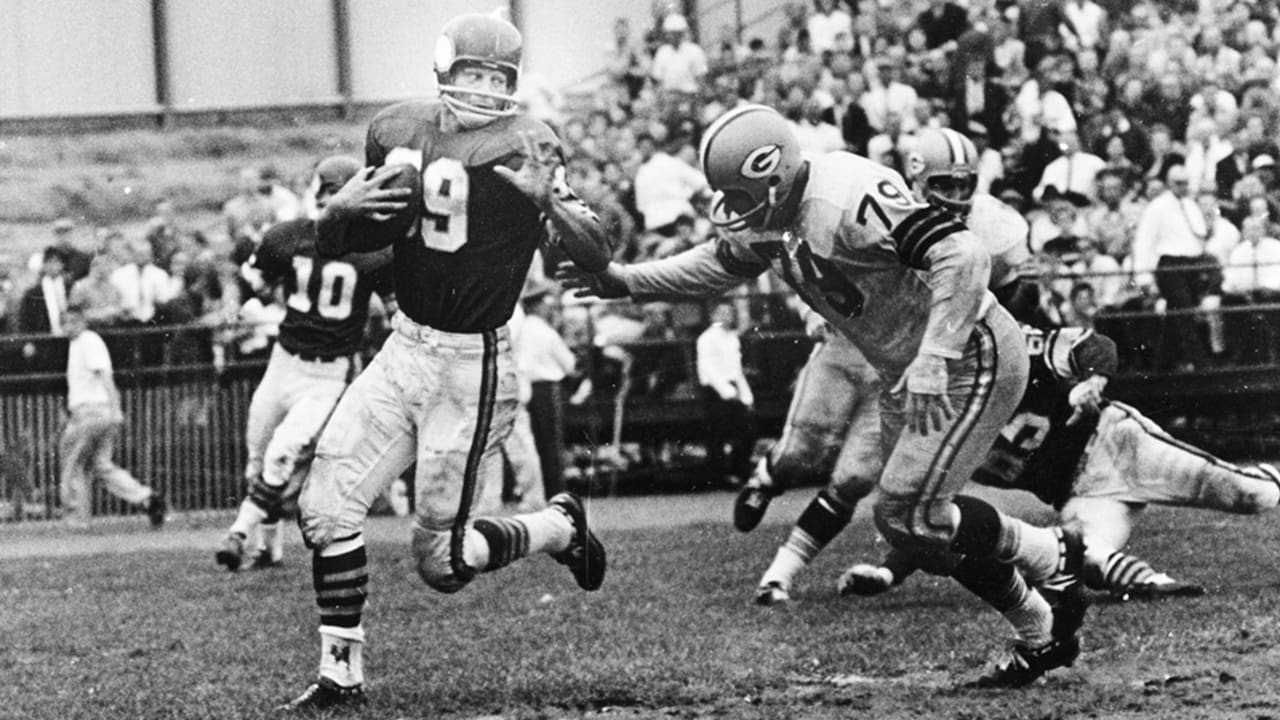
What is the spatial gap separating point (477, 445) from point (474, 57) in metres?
1.40

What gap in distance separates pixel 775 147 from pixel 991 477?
3.24m

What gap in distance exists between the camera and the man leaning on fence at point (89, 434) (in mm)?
16328

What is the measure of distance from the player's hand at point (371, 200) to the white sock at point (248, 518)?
4928 mm

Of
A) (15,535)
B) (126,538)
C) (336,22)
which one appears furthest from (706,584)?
(336,22)

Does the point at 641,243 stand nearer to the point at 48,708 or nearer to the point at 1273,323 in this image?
the point at 1273,323

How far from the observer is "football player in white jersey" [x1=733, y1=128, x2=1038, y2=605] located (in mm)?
9430

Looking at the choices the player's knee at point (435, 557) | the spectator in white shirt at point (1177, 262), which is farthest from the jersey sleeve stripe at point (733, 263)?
the spectator in white shirt at point (1177, 262)

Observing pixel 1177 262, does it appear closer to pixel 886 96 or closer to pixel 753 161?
pixel 886 96

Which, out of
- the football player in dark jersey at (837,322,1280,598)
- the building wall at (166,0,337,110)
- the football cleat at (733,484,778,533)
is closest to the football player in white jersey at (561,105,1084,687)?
the football player in dark jersey at (837,322,1280,598)

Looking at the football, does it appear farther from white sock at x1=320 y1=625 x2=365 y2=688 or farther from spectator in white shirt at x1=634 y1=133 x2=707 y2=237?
spectator in white shirt at x1=634 y1=133 x2=707 y2=237

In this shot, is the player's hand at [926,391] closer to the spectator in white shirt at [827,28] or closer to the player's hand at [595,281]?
the player's hand at [595,281]

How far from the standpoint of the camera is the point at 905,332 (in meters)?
7.63

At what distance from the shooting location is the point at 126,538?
15703mm

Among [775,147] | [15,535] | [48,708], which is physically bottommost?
[15,535]
